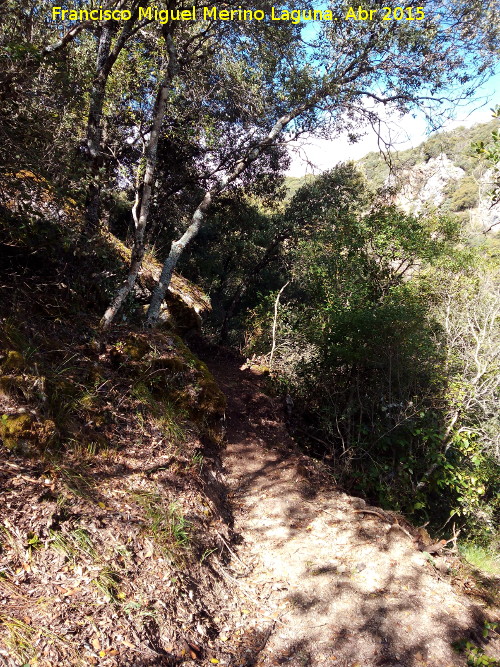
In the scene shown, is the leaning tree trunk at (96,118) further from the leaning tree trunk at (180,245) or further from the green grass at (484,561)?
the green grass at (484,561)

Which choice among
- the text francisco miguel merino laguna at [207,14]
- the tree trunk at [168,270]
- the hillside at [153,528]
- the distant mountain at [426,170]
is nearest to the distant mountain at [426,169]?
the distant mountain at [426,170]

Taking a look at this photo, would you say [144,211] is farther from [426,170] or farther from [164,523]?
[426,170]

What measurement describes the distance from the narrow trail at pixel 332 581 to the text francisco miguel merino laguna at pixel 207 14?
5937mm

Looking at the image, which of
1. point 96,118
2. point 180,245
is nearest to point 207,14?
point 96,118

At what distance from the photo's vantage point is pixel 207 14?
21.5ft

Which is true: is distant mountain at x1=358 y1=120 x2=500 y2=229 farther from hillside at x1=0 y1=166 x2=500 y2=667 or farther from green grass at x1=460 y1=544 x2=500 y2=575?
green grass at x1=460 y1=544 x2=500 y2=575

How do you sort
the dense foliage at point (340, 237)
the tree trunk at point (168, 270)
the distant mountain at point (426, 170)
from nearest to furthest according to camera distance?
the dense foliage at point (340, 237) < the tree trunk at point (168, 270) < the distant mountain at point (426, 170)

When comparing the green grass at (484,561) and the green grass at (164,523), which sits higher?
the green grass at (164,523)

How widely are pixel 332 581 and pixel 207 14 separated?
26.1 feet

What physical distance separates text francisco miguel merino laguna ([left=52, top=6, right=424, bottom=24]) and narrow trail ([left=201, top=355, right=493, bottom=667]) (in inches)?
234

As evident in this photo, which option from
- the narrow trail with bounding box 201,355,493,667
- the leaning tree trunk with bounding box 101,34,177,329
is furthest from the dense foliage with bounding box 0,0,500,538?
the narrow trail with bounding box 201,355,493,667

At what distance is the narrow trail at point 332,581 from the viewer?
10.2 feet

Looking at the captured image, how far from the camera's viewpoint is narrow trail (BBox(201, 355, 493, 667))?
3.11 meters

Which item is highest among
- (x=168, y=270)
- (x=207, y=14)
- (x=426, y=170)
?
(x=207, y=14)
